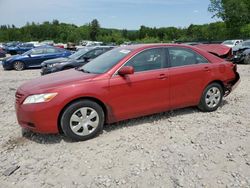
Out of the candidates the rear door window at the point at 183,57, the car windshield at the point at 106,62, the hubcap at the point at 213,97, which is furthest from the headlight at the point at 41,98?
the hubcap at the point at 213,97

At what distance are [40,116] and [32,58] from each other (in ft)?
40.3

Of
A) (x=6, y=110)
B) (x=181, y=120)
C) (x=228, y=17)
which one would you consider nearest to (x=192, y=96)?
(x=181, y=120)

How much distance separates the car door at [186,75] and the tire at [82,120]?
156 centimetres

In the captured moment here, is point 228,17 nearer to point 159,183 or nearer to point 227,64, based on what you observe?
point 227,64

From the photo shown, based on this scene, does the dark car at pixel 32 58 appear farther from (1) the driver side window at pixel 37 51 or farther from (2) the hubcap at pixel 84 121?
(2) the hubcap at pixel 84 121

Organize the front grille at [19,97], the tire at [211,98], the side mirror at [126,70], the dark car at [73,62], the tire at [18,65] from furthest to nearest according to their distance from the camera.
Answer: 1. the tire at [18,65]
2. the dark car at [73,62]
3. the tire at [211,98]
4. the side mirror at [126,70]
5. the front grille at [19,97]

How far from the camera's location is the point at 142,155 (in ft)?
12.6

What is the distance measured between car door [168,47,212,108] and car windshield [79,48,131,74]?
3.18 feet

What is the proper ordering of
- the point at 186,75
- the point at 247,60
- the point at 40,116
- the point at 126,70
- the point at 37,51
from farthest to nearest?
the point at 37,51 < the point at 247,60 < the point at 186,75 < the point at 126,70 < the point at 40,116

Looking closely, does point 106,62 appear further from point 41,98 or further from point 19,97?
point 19,97

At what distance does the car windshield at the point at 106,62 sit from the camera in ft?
15.4

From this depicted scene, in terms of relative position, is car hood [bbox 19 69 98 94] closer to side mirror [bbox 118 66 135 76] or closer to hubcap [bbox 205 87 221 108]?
side mirror [bbox 118 66 135 76]

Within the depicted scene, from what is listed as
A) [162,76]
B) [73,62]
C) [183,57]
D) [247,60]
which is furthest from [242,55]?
[162,76]

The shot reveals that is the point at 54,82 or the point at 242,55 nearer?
the point at 54,82
